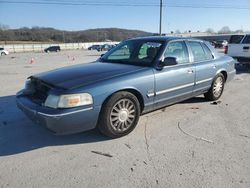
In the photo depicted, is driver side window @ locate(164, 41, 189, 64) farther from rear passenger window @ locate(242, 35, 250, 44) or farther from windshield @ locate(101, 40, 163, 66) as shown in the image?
rear passenger window @ locate(242, 35, 250, 44)

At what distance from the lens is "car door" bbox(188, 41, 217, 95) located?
5.54 meters

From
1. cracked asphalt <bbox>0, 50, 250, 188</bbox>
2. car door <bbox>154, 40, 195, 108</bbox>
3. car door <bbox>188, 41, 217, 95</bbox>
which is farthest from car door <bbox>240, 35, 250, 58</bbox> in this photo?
car door <bbox>154, 40, 195, 108</bbox>

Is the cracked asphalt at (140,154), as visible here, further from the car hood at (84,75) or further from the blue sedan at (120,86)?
the car hood at (84,75)

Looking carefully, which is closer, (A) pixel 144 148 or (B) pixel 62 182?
(B) pixel 62 182

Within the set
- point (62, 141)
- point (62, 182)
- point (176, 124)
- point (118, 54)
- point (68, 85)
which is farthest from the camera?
point (118, 54)

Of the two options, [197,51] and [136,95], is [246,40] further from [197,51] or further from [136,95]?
[136,95]

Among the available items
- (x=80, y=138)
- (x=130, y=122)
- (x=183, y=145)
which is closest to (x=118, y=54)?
(x=130, y=122)

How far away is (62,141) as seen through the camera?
4125 mm

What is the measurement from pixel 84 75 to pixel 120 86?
630mm

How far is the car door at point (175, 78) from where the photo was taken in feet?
15.5

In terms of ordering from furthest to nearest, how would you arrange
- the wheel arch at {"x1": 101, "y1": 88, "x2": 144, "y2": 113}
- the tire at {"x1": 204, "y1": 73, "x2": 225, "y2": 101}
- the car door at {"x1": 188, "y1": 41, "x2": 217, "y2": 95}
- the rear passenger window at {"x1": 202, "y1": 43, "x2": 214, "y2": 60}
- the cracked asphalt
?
the tire at {"x1": 204, "y1": 73, "x2": 225, "y2": 101}
the rear passenger window at {"x1": 202, "y1": 43, "x2": 214, "y2": 60}
the car door at {"x1": 188, "y1": 41, "x2": 217, "y2": 95}
the wheel arch at {"x1": 101, "y1": 88, "x2": 144, "y2": 113}
the cracked asphalt

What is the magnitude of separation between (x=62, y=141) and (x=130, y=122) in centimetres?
114

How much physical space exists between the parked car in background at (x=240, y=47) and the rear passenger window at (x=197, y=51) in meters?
7.07

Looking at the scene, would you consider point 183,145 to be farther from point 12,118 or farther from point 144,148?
point 12,118
